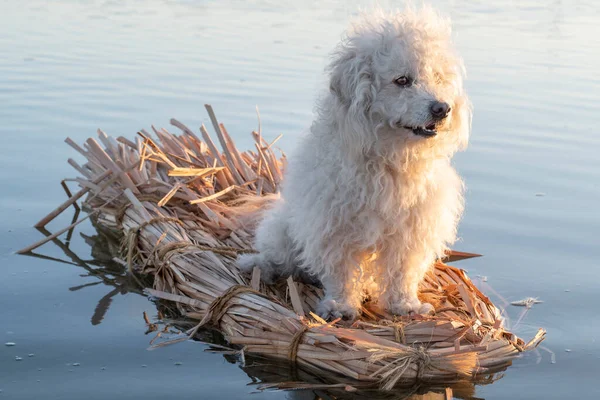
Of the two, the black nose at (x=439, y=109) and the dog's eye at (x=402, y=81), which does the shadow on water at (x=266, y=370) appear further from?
the dog's eye at (x=402, y=81)

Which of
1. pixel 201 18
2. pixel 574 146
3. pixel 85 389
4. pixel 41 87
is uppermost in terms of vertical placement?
pixel 201 18

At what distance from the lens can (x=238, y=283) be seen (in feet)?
15.4

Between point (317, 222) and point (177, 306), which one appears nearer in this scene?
point (317, 222)

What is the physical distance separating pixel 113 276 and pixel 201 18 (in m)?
7.73

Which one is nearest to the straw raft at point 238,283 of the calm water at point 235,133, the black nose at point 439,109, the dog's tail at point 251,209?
the dog's tail at point 251,209

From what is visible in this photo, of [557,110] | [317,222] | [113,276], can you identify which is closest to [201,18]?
[557,110]

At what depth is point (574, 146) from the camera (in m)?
7.30

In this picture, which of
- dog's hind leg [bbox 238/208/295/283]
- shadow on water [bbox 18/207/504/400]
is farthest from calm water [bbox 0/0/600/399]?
dog's hind leg [bbox 238/208/295/283]

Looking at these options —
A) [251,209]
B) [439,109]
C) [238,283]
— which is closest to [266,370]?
[238,283]

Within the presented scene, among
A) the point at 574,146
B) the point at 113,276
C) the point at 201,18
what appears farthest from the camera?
the point at 201,18

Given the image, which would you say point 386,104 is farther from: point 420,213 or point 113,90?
point 113,90

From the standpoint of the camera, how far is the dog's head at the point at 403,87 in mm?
3857

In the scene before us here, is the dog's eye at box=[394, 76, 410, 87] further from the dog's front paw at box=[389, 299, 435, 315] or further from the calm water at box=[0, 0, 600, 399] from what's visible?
the dog's front paw at box=[389, 299, 435, 315]

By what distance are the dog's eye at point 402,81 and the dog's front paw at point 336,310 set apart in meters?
1.19
